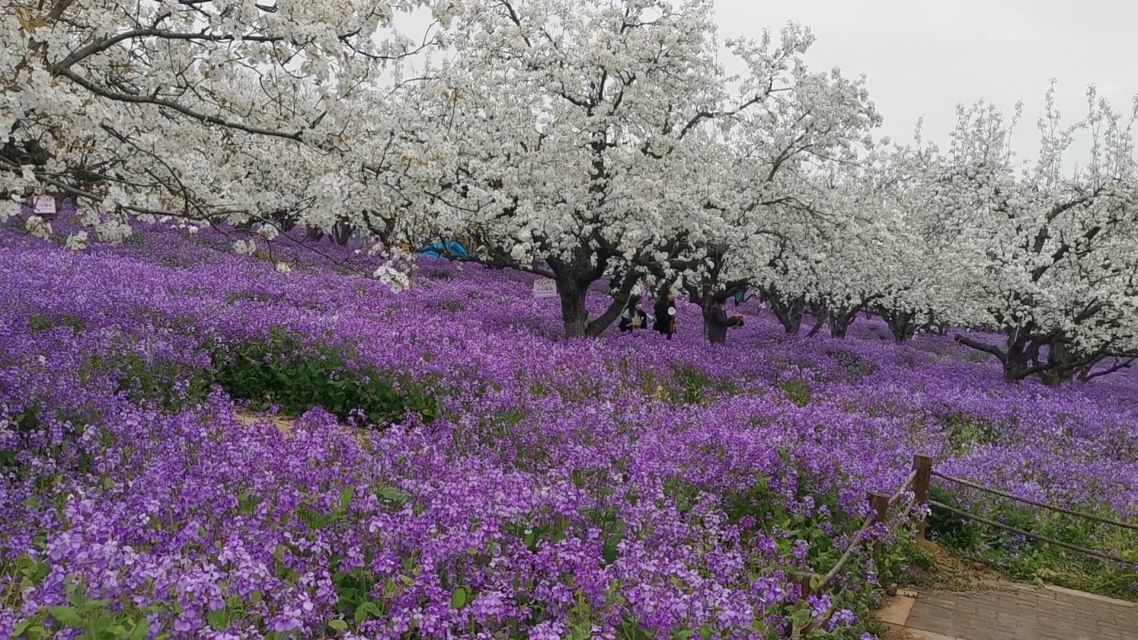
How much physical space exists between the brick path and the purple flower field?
0.43 m

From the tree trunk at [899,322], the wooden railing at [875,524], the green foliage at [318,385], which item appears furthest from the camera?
the tree trunk at [899,322]

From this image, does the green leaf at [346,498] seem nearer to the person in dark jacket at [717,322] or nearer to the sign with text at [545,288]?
the sign with text at [545,288]

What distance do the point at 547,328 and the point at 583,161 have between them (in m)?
4.60

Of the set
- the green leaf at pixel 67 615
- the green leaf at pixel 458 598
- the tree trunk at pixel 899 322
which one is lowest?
the green leaf at pixel 458 598

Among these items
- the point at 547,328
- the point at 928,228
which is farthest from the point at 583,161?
the point at 928,228

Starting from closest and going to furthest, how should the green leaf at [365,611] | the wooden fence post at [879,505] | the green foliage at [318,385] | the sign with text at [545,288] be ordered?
the green leaf at [365,611] < the wooden fence post at [879,505] < the green foliage at [318,385] < the sign with text at [545,288]

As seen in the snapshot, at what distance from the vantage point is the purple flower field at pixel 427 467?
4.14 m

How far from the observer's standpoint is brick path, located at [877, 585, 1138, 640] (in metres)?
6.94

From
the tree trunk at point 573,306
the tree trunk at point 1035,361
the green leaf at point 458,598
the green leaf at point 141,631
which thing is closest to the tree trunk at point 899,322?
the tree trunk at point 1035,361

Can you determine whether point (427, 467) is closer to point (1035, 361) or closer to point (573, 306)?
point (573, 306)

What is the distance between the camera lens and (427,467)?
6539mm

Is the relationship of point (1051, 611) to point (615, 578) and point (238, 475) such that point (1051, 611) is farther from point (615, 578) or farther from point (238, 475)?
point (238, 475)

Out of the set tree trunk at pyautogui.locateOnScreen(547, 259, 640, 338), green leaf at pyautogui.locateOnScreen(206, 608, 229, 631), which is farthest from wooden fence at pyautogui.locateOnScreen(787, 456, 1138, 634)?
tree trunk at pyautogui.locateOnScreen(547, 259, 640, 338)

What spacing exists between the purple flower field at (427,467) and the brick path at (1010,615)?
0.43 metres
